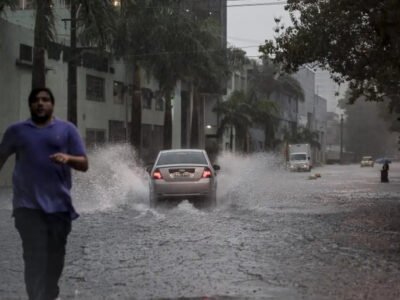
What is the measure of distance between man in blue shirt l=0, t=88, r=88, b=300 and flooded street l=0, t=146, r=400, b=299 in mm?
1761

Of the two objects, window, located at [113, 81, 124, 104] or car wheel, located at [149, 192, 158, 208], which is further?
window, located at [113, 81, 124, 104]

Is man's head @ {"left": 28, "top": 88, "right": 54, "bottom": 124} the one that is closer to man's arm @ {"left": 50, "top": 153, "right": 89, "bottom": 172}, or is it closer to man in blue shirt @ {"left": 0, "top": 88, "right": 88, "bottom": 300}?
man in blue shirt @ {"left": 0, "top": 88, "right": 88, "bottom": 300}

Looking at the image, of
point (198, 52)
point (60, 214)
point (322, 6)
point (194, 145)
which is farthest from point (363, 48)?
point (194, 145)

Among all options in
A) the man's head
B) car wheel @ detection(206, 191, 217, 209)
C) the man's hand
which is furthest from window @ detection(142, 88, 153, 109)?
the man's hand

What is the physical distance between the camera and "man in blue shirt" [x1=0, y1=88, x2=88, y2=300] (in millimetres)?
5406

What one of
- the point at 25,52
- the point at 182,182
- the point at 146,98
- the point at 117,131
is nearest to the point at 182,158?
the point at 182,182

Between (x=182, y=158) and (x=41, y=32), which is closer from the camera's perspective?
(x=182, y=158)

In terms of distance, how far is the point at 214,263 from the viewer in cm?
906

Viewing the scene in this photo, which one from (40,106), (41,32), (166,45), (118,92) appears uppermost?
(166,45)

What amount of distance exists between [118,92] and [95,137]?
15.4ft

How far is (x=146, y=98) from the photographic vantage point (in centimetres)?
4784

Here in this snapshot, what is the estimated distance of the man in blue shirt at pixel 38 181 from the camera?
5.41 m

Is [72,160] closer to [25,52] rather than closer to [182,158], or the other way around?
[182,158]

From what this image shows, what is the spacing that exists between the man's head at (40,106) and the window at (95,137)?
3297cm
